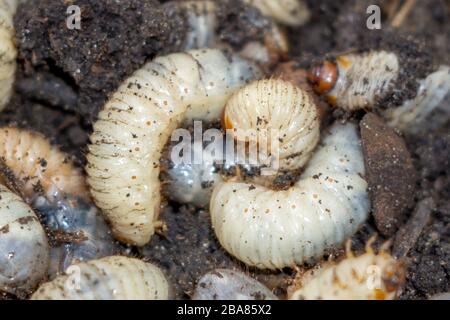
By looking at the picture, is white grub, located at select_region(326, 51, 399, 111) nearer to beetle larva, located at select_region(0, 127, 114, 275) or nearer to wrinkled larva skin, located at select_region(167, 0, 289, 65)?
wrinkled larva skin, located at select_region(167, 0, 289, 65)

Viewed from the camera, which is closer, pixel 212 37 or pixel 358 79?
pixel 358 79

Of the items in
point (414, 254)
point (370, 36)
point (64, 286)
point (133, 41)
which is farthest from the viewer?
point (370, 36)

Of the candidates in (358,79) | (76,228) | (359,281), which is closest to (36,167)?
(76,228)

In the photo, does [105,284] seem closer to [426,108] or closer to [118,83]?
[118,83]

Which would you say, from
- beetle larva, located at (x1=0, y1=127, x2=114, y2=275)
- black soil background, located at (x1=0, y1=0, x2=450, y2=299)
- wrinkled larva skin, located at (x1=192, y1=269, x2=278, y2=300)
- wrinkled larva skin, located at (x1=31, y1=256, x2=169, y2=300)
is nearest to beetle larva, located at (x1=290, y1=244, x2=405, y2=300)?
wrinkled larva skin, located at (x1=192, y1=269, x2=278, y2=300)
